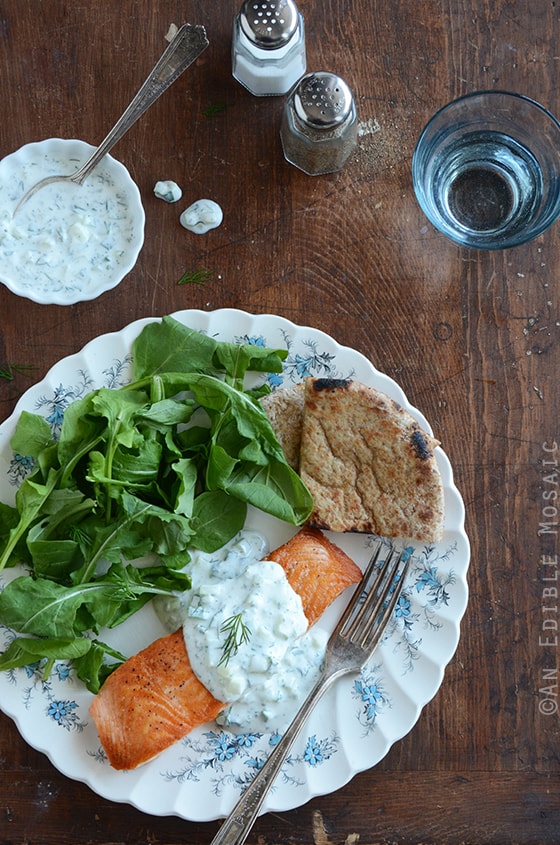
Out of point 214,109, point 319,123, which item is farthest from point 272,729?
point 214,109

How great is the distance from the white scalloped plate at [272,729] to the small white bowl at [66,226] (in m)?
0.24

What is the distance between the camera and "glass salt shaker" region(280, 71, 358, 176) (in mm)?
2615

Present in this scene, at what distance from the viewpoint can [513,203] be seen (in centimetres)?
286

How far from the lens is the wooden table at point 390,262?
281 cm

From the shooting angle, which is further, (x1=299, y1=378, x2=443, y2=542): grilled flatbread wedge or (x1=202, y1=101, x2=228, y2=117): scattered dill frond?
(x1=202, y1=101, x2=228, y2=117): scattered dill frond

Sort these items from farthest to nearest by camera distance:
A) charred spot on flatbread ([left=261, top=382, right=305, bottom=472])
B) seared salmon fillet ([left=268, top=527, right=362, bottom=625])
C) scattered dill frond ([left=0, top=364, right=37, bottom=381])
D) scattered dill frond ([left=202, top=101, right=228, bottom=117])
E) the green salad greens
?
scattered dill frond ([left=202, top=101, right=228, bottom=117]) → scattered dill frond ([left=0, top=364, right=37, bottom=381]) → charred spot on flatbread ([left=261, top=382, right=305, bottom=472]) → seared salmon fillet ([left=268, top=527, right=362, bottom=625]) → the green salad greens

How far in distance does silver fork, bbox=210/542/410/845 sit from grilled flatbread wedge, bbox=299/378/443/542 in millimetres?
133

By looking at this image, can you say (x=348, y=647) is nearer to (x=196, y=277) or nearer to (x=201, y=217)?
(x=196, y=277)

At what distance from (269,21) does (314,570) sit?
5.33 ft

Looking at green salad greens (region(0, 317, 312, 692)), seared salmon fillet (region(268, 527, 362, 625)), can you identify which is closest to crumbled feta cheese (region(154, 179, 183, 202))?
green salad greens (region(0, 317, 312, 692))

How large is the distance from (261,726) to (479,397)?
1247 mm

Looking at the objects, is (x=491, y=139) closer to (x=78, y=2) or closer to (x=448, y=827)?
(x=78, y=2)

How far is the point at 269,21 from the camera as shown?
259cm

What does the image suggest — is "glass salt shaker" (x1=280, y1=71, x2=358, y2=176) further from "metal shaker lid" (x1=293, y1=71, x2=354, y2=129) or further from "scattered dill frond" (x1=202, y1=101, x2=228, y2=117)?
"scattered dill frond" (x1=202, y1=101, x2=228, y2=117)
